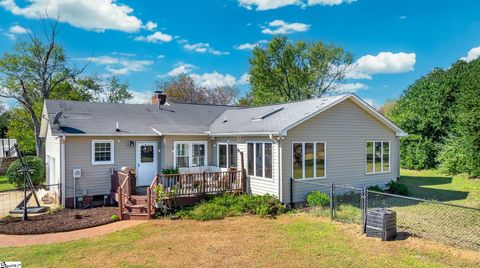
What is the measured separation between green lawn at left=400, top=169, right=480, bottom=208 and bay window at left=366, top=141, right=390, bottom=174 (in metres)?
1.77

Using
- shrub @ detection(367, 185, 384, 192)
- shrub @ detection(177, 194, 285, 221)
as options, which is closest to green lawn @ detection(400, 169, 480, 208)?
shrub @ detection(367, 185, 384, 192)

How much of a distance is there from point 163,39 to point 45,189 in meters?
15.7

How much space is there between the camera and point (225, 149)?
14531mm

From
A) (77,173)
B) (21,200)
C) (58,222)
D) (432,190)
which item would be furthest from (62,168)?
(432,190)

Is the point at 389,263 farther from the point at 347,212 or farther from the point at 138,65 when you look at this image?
the point at 138,65

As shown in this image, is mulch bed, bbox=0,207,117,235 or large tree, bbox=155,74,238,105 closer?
mulch bed, bbox=0,207,117,235

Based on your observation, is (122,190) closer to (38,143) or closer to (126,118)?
(126,118)

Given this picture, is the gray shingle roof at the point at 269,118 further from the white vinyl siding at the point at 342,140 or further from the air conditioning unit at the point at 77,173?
the air conditioning unit at the point at 77,173

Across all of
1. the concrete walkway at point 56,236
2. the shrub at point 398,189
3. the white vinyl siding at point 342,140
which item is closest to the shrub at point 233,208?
the white vinyl siding at point 342,140

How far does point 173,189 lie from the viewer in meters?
11.5

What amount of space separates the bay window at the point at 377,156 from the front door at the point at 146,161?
31.4ft

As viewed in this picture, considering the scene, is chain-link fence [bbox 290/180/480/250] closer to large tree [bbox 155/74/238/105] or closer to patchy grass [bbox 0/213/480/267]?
patchy grass [bbox 0/213/480/267]

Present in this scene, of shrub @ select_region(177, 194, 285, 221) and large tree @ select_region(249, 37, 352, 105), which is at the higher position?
large tree @ select_region(249, 37, 352, 105)

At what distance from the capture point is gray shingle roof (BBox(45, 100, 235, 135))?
1360cm
